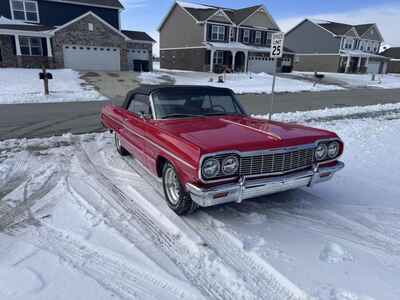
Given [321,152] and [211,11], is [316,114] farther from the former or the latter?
[211,11]

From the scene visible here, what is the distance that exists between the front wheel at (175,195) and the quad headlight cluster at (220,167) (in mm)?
514

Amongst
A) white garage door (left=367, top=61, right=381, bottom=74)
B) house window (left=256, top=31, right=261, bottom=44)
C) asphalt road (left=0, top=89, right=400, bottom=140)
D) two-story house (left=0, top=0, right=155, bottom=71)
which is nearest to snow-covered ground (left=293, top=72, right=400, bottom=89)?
house window (left=256, top=31, right=261, bottom=44)

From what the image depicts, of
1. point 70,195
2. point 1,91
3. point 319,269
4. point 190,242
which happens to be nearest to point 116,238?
point 190,242

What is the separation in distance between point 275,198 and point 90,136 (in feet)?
17.1

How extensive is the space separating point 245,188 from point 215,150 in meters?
0.56

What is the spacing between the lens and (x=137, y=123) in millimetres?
4797

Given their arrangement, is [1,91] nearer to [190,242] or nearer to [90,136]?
[90,136]

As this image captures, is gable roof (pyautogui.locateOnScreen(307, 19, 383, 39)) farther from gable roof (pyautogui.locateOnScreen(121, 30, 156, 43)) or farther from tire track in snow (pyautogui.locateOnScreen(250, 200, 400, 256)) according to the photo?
tire track in snow (pyautogui.locateOnScreen(250, 200, 400, 256))

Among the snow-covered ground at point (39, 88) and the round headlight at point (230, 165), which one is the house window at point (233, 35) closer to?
the snow-covered ground at point (39, 88)

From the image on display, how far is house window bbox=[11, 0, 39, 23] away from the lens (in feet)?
81.5

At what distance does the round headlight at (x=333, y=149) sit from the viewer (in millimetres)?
4008

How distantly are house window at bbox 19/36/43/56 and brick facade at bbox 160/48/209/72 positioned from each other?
15.8m

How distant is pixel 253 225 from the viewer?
362cm

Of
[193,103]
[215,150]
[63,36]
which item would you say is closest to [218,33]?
[63,36]
